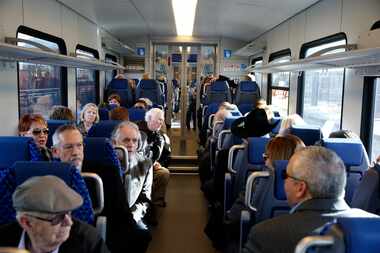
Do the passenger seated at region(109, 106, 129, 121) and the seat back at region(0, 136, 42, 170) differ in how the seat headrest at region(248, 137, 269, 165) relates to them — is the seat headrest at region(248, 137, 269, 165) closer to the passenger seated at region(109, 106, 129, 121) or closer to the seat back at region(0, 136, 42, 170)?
the seat back at region(0, 136, 42, 170)

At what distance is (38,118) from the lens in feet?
13.2

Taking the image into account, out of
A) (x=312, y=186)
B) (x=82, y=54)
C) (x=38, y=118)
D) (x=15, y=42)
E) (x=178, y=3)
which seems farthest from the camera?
(x=82, y=54)

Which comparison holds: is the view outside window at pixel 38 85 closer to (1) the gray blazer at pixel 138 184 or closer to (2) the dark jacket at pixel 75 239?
(1) the gray blazer at pixel 138 184

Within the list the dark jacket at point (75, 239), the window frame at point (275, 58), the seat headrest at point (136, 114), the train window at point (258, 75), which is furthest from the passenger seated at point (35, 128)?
the train window at point (258, 75)

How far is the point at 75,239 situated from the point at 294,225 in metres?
0.85

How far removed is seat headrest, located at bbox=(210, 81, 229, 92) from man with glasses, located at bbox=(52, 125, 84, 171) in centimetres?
699

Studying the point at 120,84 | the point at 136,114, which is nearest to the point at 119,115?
the point at 136,114

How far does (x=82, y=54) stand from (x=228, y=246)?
611 cm

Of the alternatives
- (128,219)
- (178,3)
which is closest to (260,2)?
(178,3)

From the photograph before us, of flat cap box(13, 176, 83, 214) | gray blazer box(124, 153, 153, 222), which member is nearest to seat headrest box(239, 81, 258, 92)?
gray blazer box(124, 153, 153, 222)

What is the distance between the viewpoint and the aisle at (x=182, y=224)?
4.20 meters

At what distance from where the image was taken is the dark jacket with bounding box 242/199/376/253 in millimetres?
1665

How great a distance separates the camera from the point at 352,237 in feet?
3.57

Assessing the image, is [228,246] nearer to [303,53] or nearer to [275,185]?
[275,185]
